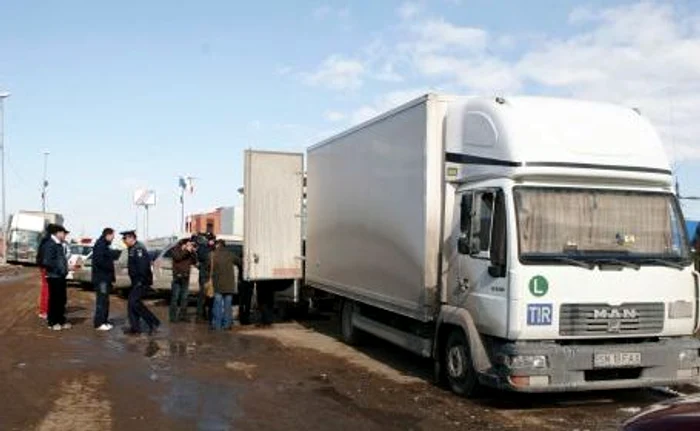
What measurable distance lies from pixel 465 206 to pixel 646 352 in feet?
8.12

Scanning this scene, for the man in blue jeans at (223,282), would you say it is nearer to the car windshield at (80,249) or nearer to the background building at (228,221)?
the background building at (228,221)

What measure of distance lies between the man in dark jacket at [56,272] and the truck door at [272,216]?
3.41m

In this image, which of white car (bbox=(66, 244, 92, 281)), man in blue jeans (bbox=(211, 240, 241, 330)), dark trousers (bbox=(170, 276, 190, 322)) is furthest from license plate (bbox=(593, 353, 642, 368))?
white car (bbox=(66, 244, 92, 281))

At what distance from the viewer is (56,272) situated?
15562 mm

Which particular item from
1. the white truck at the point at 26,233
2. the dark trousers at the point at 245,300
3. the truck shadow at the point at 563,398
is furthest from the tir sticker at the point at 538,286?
the white truck at the point at 26,233

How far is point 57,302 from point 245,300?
3664mm

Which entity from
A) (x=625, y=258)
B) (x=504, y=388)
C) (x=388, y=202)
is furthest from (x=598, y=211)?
(x=388, y=202)

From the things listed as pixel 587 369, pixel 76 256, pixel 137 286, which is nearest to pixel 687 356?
pixel 587 369

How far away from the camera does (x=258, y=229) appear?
1678cm

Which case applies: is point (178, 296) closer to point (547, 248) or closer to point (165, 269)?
point (165, 269)

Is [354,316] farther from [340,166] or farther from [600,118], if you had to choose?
[600,118]

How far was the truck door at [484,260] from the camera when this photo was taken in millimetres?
8859

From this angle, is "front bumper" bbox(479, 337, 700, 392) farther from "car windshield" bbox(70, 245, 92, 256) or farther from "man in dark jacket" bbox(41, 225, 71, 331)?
"car windshield" bbox(70, 245, 92, 256)

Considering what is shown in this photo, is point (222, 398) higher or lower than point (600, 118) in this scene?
lower
